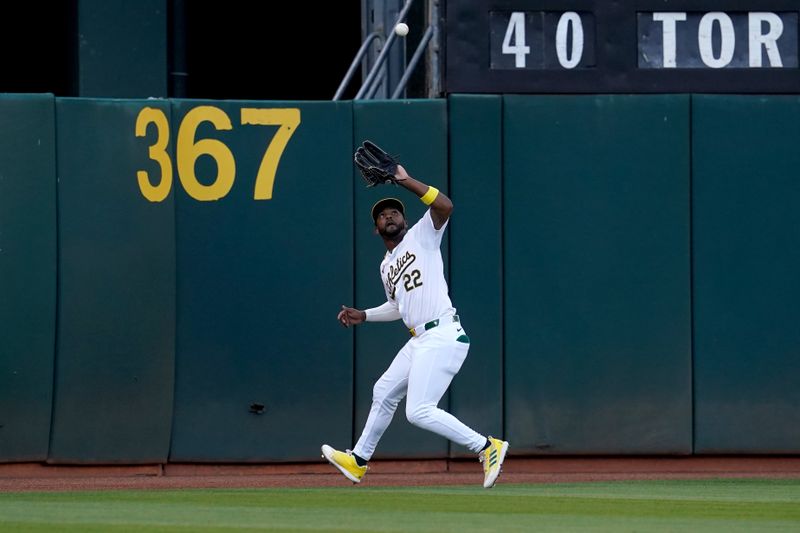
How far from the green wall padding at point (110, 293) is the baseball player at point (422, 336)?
178 cm

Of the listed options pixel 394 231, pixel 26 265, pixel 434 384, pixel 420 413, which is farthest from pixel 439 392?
pixel 26 265

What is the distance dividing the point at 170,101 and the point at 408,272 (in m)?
2.56

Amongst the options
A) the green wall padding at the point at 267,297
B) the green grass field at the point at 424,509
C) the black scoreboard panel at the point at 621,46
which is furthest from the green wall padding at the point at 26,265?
the black scoreboard panel at the point at 621,46

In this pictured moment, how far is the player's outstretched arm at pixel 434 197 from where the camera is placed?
8539mm

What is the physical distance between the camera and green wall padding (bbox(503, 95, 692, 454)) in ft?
34.7

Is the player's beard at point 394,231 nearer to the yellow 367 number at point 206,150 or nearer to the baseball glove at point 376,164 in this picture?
the baseball glove at point 376,164

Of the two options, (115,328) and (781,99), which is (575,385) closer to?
(781,99)

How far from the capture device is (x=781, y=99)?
420 inches

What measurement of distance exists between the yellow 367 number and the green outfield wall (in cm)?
Result: 1

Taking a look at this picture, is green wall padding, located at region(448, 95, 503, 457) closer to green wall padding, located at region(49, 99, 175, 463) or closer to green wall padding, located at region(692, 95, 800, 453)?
green wall padding, located at region(692, 95, 800, 453)

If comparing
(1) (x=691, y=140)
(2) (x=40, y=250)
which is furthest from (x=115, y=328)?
(1) (x=691, y=140)

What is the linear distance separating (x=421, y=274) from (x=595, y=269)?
2.12 meters

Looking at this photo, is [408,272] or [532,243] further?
[532,243]

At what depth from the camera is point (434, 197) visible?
28.4ft
